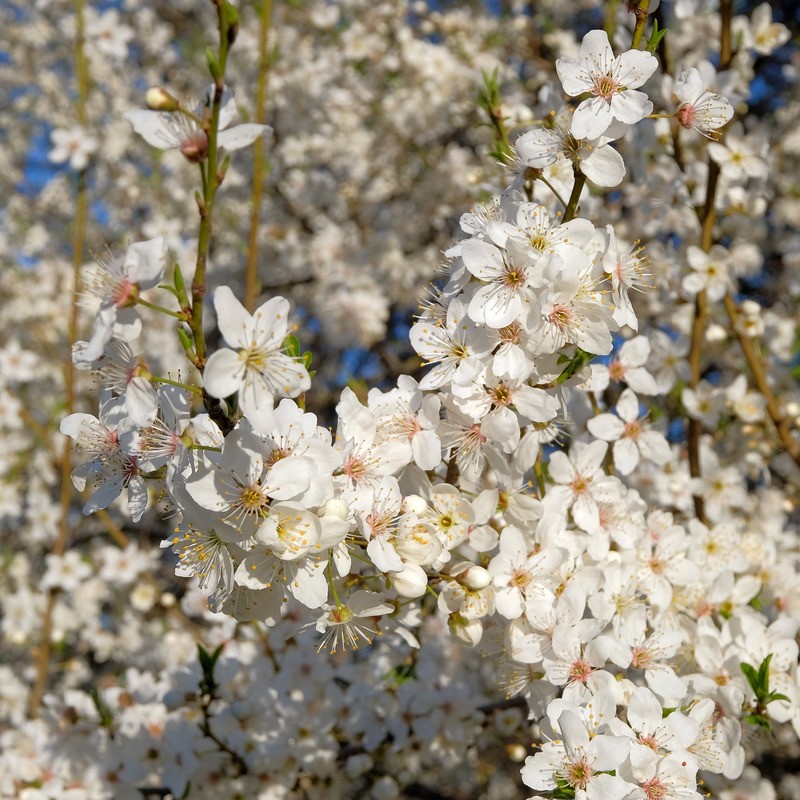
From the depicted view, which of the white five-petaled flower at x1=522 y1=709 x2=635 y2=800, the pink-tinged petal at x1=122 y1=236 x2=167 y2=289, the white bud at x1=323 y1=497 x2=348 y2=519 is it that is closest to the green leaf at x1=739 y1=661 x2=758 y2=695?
the white five-petaled flower at x1=522 y1=709 x2=635 y2=800

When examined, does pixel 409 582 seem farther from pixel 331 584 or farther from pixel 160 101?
pixel 160 101

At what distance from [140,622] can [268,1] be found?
4.02 meters

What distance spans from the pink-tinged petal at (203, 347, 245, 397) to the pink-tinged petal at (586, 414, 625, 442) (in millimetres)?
1084

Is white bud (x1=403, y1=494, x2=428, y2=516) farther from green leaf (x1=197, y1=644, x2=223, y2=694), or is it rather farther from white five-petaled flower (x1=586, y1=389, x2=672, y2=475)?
green leaf (x1=197, y1=644, x2=223, y2=694)

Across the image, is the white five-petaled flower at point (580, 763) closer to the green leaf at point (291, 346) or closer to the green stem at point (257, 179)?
the green leaf at point (291, 346)

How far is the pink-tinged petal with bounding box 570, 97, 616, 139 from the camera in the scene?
1.51 m

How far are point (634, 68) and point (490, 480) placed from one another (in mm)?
952

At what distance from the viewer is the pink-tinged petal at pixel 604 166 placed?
1522 mm

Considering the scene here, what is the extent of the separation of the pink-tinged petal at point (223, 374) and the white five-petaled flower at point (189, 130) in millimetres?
350

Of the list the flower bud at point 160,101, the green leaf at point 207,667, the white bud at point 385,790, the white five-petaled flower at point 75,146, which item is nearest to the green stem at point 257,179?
the green leaf at point 207,667

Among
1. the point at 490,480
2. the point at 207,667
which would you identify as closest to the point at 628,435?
the point at 490,480

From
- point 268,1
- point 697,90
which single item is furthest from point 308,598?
point 268,1

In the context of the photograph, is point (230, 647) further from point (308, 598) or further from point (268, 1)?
point (268, 1)

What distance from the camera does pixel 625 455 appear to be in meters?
2.11
